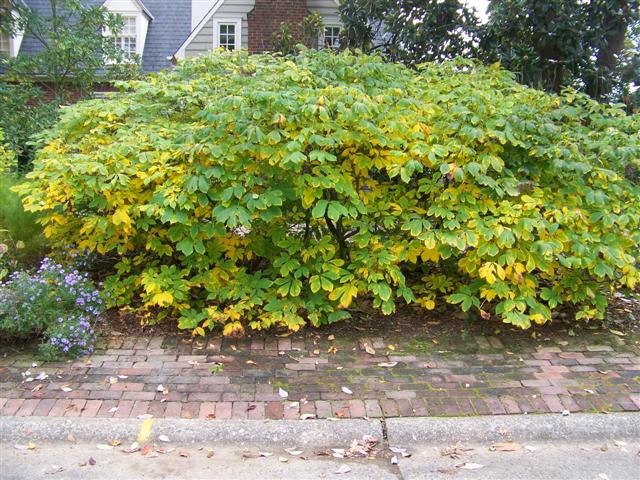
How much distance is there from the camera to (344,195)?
4035mm

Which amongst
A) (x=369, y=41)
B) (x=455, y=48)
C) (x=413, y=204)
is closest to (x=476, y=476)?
(x=413, y=204)

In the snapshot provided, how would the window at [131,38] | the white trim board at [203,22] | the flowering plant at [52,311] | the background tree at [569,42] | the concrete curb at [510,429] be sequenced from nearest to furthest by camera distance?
the concrete curb at [510,429], the flowering plant at [52,311], the background tree at [569,42], the white trim board at [203,22], the window at [131,38]

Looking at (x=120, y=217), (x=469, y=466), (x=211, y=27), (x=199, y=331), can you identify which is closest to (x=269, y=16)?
(x=211, y=27)

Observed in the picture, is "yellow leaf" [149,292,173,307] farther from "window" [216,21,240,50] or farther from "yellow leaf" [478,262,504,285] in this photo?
"window" [216,21,240,50]

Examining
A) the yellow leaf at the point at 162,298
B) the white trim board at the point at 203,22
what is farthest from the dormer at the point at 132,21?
the yellow leaf at the point at 162,298

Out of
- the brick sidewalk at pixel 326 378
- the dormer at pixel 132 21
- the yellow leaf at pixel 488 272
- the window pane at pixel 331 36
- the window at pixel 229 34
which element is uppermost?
the dormer at pixel 132 21

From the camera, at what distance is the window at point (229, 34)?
47.0 feet

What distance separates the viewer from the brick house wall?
1387 centimetres

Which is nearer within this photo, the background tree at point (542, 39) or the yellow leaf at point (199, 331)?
the yellow leaf at point (199, 331)

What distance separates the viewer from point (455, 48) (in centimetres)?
746

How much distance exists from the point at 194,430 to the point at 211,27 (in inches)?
522

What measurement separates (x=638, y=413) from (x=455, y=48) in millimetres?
5548

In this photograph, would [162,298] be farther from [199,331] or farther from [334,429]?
[334,429]

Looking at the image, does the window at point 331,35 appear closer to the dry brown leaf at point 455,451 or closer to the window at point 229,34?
the window at point 229,34
